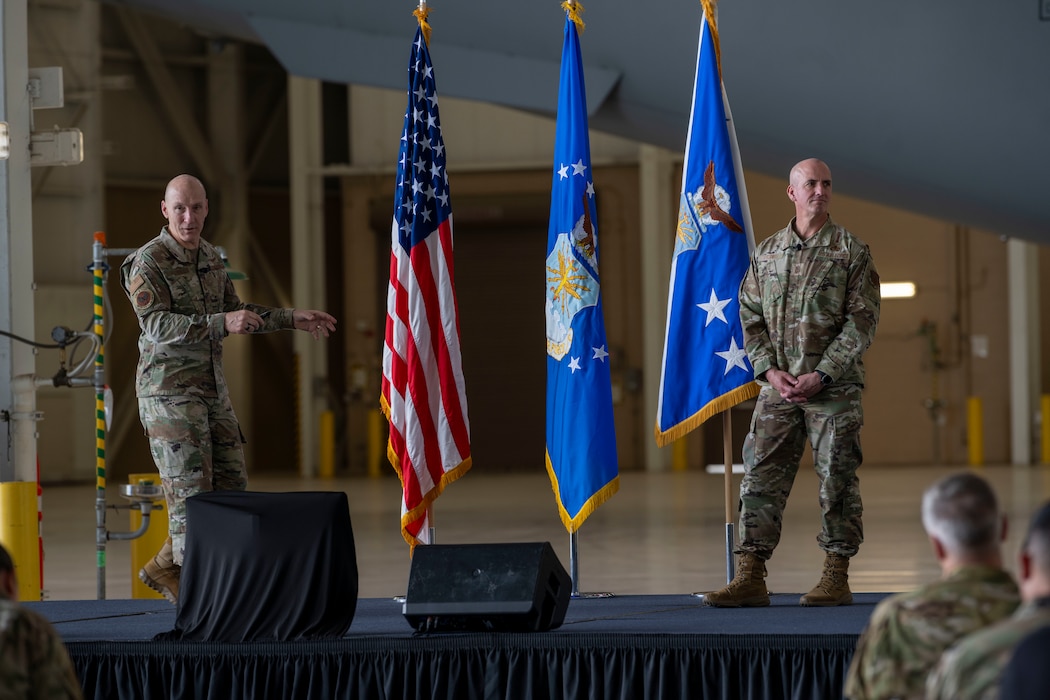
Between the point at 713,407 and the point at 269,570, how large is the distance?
1851 millimetres

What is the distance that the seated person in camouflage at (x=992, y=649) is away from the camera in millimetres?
1693

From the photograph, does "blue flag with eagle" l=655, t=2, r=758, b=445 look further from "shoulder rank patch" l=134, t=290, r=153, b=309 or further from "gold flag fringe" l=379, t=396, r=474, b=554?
"shoulder rank patch" l=134, t=290, r=153, b=309

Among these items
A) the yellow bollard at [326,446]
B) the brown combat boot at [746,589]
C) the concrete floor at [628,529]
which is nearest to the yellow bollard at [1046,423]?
the concrete floor at [628,529]

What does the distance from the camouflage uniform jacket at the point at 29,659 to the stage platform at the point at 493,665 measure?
150 cm

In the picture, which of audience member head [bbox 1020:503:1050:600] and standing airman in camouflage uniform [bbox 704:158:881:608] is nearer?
audience member head [bbox 1020:503:1050:600]

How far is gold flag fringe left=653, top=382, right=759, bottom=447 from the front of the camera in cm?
471

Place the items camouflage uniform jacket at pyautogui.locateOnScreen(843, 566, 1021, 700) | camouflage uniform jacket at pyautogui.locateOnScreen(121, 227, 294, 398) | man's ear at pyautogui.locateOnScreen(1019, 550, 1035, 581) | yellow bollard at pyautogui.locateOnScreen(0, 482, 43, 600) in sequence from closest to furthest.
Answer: man's ear at pyautogui.locateOnScreen(1019, 550, 1035, 581)
camouflage uniform jacket at pyautogui.locateOnScreen(843, 566, 1021, 700)
camouflage uniform jacket at pyautogui.locateOnScreen(121, 227, 294, 398)
yellow bollard at pyautogui.locateOnScreen(0, 482, 43, 600)

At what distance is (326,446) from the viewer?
15859mm

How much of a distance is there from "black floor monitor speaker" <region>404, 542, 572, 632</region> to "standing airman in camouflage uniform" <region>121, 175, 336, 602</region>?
967 millimetres

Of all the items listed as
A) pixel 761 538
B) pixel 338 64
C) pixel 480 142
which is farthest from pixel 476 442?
pixel 761 538

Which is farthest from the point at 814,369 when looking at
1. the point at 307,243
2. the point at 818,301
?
the point at 307,243

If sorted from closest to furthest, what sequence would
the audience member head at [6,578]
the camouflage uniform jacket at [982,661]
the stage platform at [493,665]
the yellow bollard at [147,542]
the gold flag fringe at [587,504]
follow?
the camouflage uniform jacket at [982,661] → the audience member head at [6,578] → the stage platform at [493,665] → the gold flag fringe at [587,504] → the yellow bollard at [147,542]

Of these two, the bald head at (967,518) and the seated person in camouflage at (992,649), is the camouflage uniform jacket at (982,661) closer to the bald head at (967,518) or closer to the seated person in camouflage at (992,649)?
the seated person in camouflage at (992,649)

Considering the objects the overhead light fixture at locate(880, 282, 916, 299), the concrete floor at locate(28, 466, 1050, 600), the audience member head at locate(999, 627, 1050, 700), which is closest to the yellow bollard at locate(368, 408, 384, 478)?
the concrete floor at locate(28, 466, 1050, 600)
